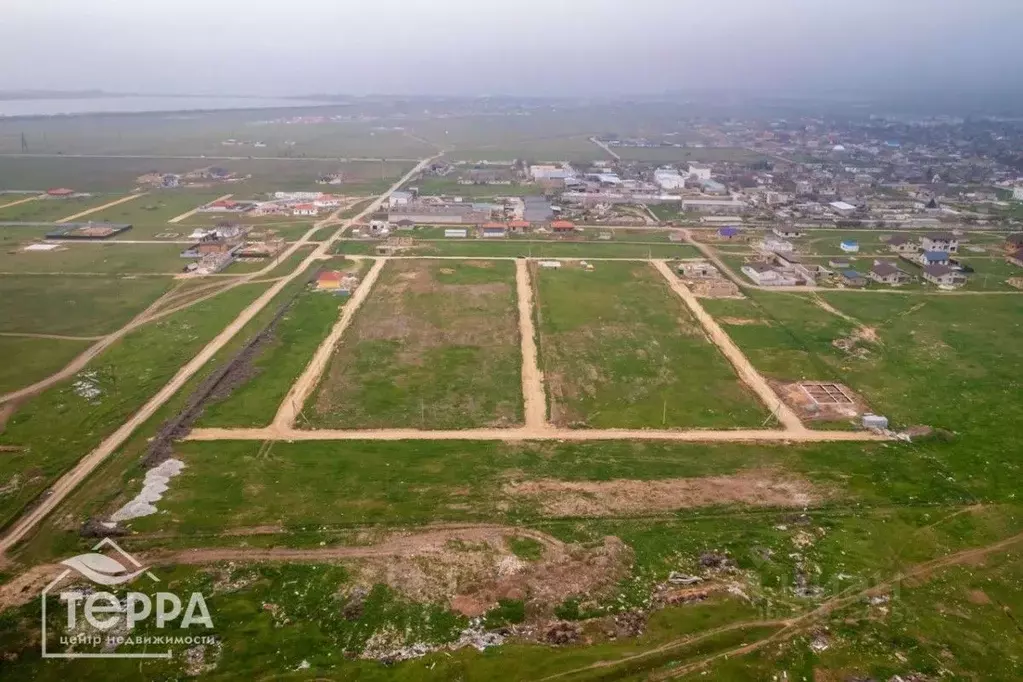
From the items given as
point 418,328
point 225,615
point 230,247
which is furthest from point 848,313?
point 230,247

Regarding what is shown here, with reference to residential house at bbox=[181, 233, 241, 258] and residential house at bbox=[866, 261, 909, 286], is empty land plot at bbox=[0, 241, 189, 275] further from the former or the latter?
residential house at bbox=[866, 261, 909, 286]

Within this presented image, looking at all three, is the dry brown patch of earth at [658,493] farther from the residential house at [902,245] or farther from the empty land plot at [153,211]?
the empty land plot at [153,211]

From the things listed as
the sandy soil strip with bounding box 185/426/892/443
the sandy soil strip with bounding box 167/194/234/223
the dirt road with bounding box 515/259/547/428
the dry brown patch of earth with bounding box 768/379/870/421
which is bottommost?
the sandy soil strip with bounding box 185/426/892/443

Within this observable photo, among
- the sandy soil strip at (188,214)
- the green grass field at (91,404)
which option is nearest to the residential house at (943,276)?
the green grass field at (91,404)

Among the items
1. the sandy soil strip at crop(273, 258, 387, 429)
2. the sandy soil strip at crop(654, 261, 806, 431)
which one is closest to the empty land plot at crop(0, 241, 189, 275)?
the sandy soil strip at crop(273, 258, 387, 429)

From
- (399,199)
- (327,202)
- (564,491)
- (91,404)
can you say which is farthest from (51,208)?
(564,491)

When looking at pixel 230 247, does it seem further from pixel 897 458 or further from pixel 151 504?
pixel 897 458

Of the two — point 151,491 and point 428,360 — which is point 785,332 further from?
point 151,491
